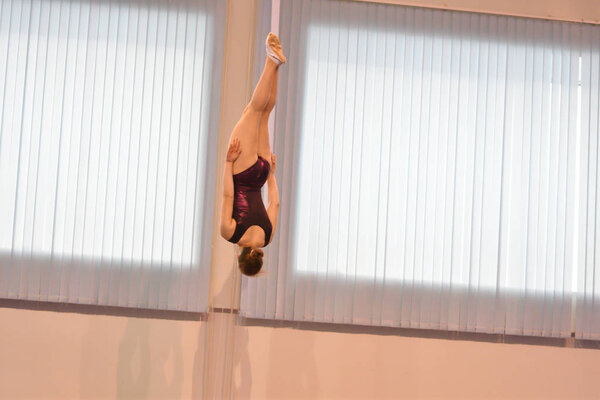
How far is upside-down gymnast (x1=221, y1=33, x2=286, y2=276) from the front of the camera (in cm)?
372

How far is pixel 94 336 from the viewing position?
16.5 feet

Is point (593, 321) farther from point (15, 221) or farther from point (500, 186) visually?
point (15, 221)

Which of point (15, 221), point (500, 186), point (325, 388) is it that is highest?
point (500, 186)

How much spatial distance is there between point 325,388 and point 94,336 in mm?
1597

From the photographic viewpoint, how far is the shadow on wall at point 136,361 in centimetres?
498

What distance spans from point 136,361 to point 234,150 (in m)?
2.01

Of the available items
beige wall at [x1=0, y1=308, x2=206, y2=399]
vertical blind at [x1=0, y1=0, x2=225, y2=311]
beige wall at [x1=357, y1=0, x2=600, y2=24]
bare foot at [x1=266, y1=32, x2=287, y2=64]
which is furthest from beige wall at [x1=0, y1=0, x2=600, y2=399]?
bare foot at [x1=266, y1=32, x2=287, y2=64]

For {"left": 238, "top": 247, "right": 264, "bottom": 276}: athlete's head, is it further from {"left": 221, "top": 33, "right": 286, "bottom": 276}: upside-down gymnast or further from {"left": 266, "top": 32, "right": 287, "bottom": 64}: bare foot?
{"left": 266, "top": 32, "right": 287, "bottom": 64}: bare foot

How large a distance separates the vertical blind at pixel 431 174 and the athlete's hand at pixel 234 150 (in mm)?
1405

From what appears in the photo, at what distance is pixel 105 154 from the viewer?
5051 mm

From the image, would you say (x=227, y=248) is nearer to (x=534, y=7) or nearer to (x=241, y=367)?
(x=241, y=367)

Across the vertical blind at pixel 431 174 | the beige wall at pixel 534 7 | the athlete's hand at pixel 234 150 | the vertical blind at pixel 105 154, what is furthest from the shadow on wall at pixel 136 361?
the beige wall at pixel 534 7

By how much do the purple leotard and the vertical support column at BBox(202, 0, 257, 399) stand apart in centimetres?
122

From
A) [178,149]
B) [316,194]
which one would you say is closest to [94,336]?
A: [178,149]
